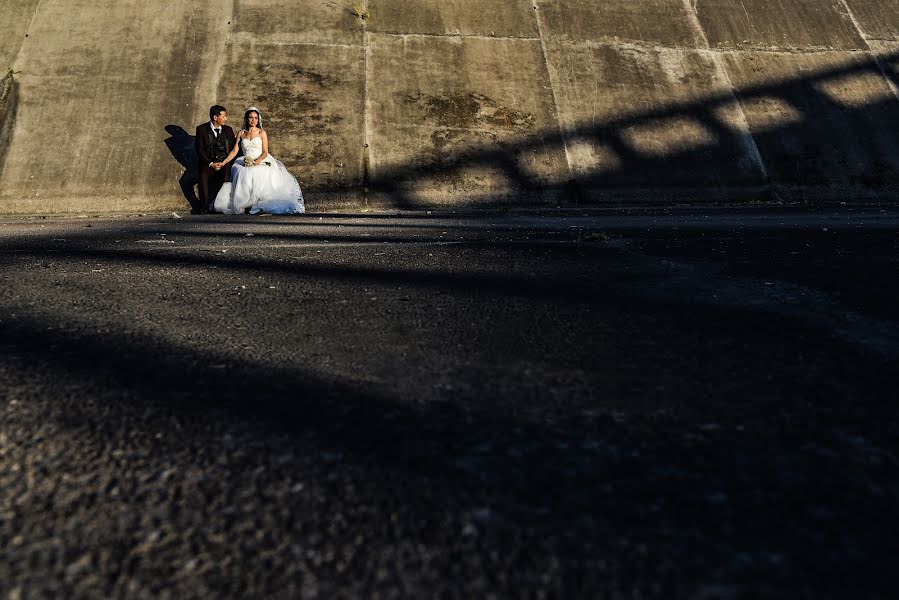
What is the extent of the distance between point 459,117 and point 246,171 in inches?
123

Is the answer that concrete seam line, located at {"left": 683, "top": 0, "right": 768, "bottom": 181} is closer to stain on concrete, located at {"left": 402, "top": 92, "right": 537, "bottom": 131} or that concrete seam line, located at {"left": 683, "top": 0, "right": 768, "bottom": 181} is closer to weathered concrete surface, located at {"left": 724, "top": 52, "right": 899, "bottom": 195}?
weathered concrete surface, located at {"left": 724, "top": 52, "right": 899, "bottom": 195}

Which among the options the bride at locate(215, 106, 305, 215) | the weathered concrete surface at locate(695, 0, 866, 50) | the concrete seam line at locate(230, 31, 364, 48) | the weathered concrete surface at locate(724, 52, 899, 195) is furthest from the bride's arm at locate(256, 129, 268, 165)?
the weathered concrete surface at locate(695, 0, 866, 50)

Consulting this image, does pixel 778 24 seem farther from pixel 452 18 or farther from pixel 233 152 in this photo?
pixel 233 152

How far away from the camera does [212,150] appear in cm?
968

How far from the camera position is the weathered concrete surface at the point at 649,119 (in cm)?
1105

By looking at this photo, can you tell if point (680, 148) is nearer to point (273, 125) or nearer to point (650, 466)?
point (273, 125)

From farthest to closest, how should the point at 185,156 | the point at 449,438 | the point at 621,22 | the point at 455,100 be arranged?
the point at 621,22 → the point at 455,100 → the point at 185,156 → the point at 449,438

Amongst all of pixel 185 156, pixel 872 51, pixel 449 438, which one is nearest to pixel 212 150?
pixel 185 156

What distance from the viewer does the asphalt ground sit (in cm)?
116

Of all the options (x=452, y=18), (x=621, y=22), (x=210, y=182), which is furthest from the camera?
(x=621, y=22)

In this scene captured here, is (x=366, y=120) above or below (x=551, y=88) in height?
below

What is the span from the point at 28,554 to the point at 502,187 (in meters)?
9.71

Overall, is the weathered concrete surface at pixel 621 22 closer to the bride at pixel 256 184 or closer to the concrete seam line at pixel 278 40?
the concrete seam line at pixel 278 40

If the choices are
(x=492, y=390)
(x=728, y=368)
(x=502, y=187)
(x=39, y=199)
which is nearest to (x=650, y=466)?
(x=492, y=390)
